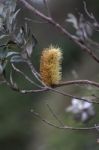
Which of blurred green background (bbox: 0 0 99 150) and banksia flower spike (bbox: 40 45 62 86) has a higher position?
banksia flower spike (bbox: 40 45 62 86)

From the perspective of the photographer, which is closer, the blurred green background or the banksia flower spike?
the banksia flower spike

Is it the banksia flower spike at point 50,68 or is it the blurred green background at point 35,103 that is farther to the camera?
the blurred green background at point 35,103

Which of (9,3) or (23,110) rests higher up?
(9,3)

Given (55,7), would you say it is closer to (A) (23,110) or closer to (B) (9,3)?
(A) (23,110)

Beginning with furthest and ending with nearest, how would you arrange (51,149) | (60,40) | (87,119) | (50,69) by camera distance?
1. (60,40)
2. (51,149)
3. (87,119)
4. (50,69)

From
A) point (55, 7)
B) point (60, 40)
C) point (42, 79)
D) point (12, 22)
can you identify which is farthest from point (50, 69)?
point (55, 7)

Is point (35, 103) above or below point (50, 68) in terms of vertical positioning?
below

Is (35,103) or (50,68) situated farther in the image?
(35,103)

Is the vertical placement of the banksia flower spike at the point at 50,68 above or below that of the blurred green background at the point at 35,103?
above
